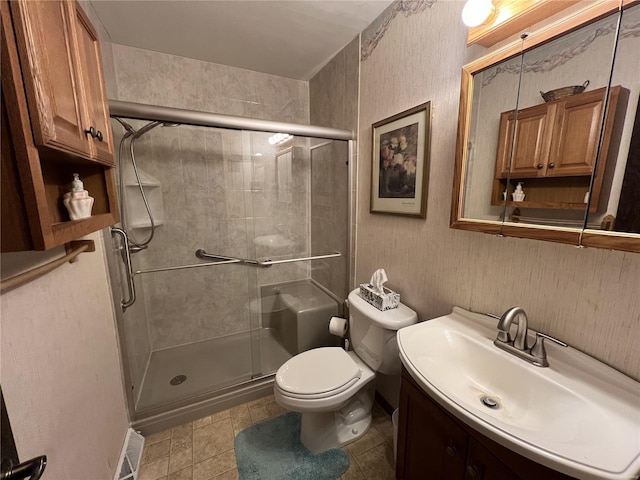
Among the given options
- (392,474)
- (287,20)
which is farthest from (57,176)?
(392,474)

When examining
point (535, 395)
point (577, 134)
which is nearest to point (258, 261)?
point (535, 395)

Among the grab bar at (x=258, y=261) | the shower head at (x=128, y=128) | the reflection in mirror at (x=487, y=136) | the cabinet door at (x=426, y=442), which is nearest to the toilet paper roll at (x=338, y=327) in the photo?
the grab bar at (x=258, y=261)

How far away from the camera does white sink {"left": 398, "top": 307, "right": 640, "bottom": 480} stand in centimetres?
57

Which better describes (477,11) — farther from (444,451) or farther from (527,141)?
(444,451)

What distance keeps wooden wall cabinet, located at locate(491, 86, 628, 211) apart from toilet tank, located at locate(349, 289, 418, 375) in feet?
2.27

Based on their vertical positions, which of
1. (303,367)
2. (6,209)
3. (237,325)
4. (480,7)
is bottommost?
(237,325)

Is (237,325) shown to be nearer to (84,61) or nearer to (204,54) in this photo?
(84,61)

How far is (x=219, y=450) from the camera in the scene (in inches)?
56.9

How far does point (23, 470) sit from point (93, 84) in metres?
1.04

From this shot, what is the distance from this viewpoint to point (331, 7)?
143 cm

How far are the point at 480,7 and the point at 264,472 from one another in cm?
219

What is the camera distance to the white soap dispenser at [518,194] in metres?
0.90

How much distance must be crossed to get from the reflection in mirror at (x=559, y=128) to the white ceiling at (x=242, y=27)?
1008 millimetres

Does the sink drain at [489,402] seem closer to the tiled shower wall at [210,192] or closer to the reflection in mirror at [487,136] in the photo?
the reflection in mirror at [487,136]
